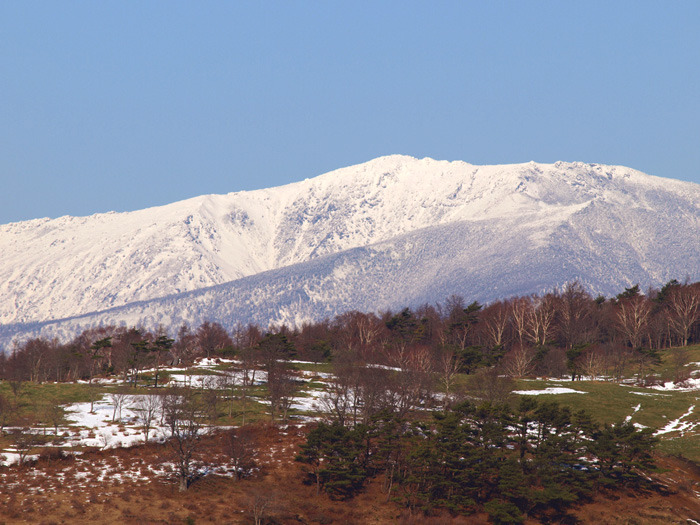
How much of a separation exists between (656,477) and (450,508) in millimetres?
21255

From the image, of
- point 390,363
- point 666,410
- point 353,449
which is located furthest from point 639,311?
point 353,449

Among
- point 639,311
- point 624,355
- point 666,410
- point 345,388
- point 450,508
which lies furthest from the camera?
point 639,311

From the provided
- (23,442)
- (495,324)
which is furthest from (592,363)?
(23,442)

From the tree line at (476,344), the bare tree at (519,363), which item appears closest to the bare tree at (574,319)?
the tree line at (476,344)

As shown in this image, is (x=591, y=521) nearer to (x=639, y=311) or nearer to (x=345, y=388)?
(x=345, y=388)

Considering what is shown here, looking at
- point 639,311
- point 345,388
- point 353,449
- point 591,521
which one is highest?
point 639,311

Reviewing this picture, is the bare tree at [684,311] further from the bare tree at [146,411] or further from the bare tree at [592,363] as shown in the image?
the bare tree at [146,411]

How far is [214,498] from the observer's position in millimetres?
68125

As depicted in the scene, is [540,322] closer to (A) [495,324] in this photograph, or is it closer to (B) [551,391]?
(A) [495,324]

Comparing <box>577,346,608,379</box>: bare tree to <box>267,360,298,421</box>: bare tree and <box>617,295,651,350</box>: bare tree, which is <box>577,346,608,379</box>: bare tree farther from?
<box>267,360,298,421</box>: bare tree

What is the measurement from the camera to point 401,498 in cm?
6850

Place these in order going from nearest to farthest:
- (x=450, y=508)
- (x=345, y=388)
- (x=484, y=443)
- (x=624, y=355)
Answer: (x=450, y=508) < (x=484, y=443) < (x=345, y=388) < (x=624, y=355)

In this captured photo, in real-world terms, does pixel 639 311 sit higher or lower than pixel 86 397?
higher

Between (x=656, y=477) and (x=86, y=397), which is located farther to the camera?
(x=86, y=397)
